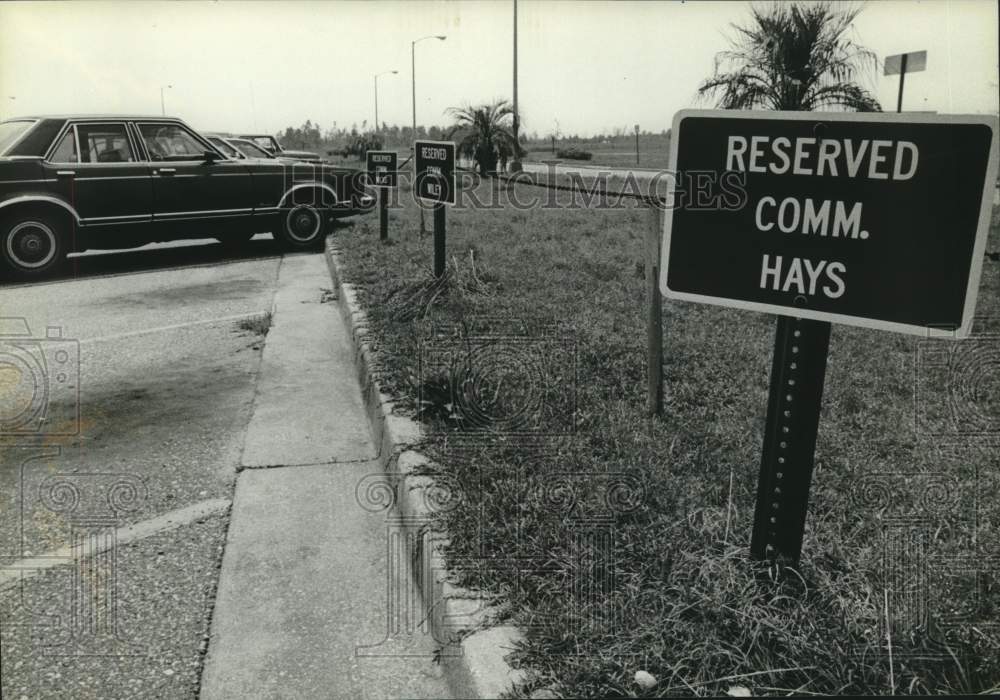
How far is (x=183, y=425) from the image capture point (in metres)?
4.72

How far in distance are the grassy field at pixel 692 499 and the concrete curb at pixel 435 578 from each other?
0.07 m

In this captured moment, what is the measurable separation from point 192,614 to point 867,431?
3.32 metres

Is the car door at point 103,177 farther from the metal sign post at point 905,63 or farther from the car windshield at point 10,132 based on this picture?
the metal sign post at point 905,63

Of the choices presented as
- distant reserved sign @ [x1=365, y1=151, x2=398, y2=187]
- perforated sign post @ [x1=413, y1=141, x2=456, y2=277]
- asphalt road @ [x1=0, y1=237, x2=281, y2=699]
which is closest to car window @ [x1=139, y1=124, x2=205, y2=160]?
distant reserved sign @ [x1=365, y1=151, x2=398, y2=187]

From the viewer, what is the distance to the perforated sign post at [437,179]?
268 inches

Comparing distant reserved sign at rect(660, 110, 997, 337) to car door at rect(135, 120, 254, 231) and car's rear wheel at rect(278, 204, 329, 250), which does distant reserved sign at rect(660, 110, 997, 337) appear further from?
car's rear wheel at rect(278, 204, 329, 250)

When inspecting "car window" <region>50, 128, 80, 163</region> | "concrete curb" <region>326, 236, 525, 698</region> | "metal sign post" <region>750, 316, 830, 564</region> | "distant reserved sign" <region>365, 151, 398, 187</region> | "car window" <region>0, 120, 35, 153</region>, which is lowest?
"concrete curb" <region>326, 236, 525, 698</region>

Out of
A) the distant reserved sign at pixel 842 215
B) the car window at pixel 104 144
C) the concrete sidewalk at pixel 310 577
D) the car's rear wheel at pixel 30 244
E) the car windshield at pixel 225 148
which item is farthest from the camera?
the car windshield at pixel 225 148

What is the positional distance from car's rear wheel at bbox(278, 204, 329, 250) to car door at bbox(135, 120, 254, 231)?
0.64m

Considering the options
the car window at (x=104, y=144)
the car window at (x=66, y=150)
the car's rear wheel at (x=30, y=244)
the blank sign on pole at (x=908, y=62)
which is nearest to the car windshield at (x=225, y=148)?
the car window at (x=104, y=144)

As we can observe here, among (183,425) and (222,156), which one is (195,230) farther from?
(183,425)

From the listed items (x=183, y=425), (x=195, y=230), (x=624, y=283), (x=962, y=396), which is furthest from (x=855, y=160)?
(x=195, y=230)

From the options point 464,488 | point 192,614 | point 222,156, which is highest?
point 222,156

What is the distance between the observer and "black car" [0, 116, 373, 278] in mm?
9414
